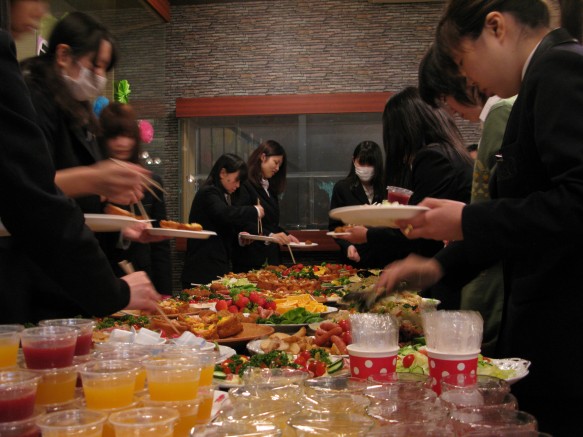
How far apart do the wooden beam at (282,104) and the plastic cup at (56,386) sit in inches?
327

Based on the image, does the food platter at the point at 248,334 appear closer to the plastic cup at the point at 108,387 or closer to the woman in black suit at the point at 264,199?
the plastic cup at the point at 108,387

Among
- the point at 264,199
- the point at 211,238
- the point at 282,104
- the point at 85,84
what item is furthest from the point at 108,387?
the point at 282,104

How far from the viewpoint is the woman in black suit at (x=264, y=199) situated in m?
6.03

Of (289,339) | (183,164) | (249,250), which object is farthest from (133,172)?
(183,164)

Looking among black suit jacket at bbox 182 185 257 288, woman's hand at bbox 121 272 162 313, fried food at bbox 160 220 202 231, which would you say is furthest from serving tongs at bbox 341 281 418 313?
black suit jacket at bbox 182 185 257 288

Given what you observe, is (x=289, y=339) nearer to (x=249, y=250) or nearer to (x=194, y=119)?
(x=249, y=250)

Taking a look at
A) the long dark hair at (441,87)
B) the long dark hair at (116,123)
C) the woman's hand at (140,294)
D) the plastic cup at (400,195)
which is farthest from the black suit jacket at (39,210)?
the long dark hair at (116,123)

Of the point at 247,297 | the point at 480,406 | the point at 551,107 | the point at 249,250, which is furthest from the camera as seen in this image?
the point at 249,250

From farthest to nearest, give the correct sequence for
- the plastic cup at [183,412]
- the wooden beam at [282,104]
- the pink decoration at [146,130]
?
the wooden beam at [282,104] < the pink decoration at [146,130] < the plastic cup at [183,412]

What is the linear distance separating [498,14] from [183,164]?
836 centimetres

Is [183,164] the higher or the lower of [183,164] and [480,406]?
the higher

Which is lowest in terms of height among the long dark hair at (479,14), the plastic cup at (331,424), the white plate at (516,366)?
the white plate at (516,366)

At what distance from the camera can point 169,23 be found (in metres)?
9.81

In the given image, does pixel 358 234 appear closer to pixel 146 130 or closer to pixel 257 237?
pixel 257 237
